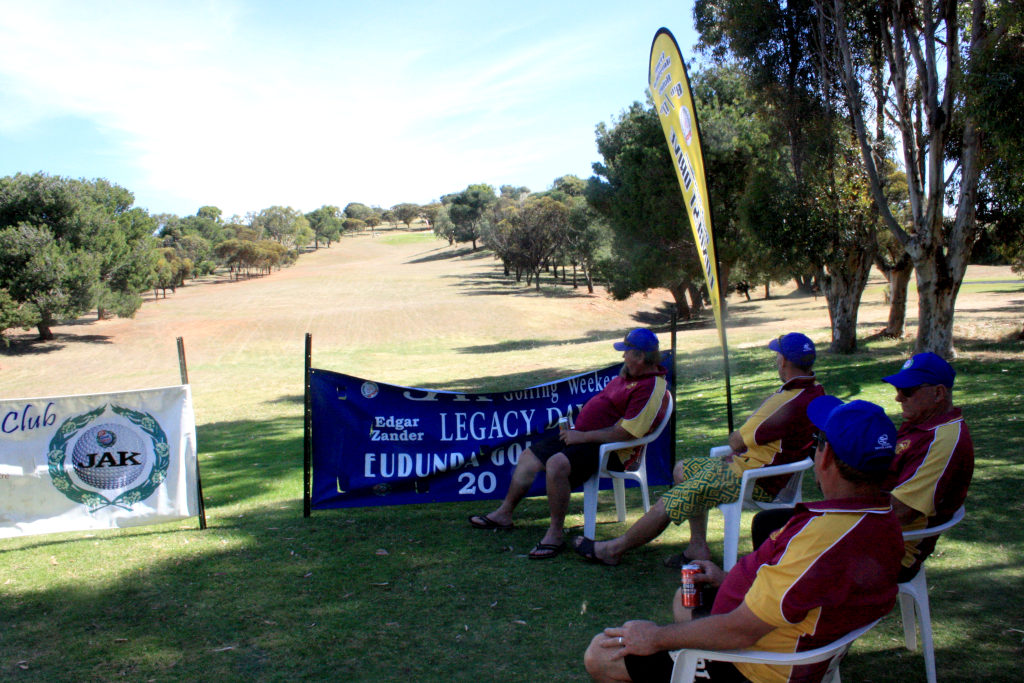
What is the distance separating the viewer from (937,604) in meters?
3.91

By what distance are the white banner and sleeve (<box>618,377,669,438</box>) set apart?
10.3 feet

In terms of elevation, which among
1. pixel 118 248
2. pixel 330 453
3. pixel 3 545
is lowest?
pixel 3 545

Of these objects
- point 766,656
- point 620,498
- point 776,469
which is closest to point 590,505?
point 620,498

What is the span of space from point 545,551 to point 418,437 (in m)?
1.55

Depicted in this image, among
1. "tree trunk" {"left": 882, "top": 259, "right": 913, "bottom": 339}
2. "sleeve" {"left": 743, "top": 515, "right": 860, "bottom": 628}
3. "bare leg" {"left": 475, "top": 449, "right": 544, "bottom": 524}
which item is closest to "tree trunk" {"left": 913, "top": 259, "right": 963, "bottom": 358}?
"tree trunk" {"left": 882, "top": 259, "right": 913, "bottom": 339}

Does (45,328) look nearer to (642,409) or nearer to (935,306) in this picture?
(935,306)

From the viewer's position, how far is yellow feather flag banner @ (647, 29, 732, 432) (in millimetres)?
4059

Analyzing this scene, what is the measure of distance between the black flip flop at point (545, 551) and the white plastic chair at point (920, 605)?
2042mm

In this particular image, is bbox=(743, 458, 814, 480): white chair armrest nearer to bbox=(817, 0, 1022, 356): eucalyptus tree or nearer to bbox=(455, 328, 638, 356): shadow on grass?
bbox=(817, 0, 1022, 356): eucalyptus tree

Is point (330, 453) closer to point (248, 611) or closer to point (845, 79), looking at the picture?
point (248, 611)

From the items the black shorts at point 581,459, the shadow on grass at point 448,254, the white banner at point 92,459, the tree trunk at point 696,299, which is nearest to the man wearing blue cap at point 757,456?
the black shorts at point 581,459

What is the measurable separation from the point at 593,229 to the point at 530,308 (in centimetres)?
713

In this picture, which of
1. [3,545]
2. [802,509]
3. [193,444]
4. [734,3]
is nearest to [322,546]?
[193,444]

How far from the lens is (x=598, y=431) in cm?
502
